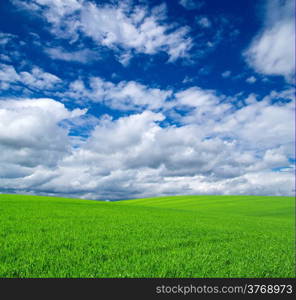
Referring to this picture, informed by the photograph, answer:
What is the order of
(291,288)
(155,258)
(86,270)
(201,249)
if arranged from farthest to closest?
(201,249) < (155,258) < (86,270) < (291,288)

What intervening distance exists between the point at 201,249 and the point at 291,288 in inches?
157

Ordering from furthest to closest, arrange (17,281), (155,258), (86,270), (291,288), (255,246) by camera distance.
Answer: (255,246) → (155,258) → (86,270) → (291,288) → (17,281)

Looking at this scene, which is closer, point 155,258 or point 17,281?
point 17,281

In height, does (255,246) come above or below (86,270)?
below

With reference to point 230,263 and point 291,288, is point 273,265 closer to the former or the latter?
point 230,263

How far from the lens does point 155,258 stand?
7680 mm

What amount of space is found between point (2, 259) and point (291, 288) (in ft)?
26.6

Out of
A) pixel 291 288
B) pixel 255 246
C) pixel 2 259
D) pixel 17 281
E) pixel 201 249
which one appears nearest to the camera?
pixel 17 281

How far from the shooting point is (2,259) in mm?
7023

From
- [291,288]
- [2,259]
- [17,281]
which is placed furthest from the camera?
[2,259]

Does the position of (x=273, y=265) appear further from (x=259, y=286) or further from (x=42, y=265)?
(x=42, y=265)

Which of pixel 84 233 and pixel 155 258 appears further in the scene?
pixel 84 233

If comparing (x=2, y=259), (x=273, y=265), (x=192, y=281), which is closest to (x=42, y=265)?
(x=2, y=259)

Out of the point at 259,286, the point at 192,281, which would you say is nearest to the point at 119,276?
the point at 192,281
